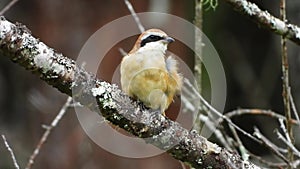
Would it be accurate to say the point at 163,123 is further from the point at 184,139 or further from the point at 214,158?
the point at 214,158

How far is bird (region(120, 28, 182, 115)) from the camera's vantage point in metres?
2.52

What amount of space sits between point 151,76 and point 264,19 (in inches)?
20.0

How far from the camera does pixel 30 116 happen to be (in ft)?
15.6

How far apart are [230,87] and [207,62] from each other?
1.86 meters

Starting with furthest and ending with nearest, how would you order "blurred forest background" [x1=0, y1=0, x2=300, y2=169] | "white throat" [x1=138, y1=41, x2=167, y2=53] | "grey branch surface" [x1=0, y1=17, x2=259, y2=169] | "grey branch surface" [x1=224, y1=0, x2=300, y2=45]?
"blurred forest background" [x1=0, y1=0, x2=300, y2=169], "white throat" [x1=138, y1=41, x2=167, y2=53], "grey branch surface" [x1=224, y1=0, x2=300, y2=45], "grey branch surface" [x1=0, y1=17, x2=259, y2=169]

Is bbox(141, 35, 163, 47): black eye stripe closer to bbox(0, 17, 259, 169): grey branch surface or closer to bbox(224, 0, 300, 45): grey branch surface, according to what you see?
bbox(224, 0, 300, 45): grey branch surface

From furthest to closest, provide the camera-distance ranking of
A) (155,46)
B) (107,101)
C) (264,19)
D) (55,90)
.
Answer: (55,90) → (155,46) → (264,19) → (107,101)

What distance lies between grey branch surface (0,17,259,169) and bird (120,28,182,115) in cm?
35

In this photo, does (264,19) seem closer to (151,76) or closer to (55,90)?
(151,76)

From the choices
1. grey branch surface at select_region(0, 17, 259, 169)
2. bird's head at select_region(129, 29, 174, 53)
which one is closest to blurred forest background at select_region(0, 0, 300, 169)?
bird's head at select_region(129, 29, 174, 53)

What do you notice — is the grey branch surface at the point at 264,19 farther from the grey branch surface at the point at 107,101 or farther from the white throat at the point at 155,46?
the grey branch surface at the point at 107,101

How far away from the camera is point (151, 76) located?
2.57m

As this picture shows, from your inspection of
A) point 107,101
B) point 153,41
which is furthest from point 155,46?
point 107,101

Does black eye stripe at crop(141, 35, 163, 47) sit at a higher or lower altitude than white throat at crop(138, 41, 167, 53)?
higher
